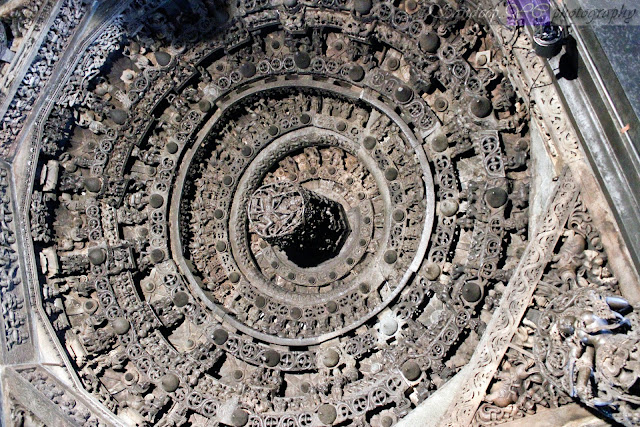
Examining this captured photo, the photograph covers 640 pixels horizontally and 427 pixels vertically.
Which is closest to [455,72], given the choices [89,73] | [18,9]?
[89,73]

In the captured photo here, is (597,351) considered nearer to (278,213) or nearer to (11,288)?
(278,213)

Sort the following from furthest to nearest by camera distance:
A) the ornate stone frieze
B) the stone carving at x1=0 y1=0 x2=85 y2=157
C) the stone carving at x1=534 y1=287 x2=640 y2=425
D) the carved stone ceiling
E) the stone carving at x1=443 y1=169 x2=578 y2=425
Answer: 1. the stone carving at x1=0 y1=0 x2=85 y2=157
2. the ornate stone frieze
3. the carved stone ceiling
4. the stone carving at x1=443 y1=169 x2=578 y2=425
5. the stone carving at x1=534 y1=287 x2=640 y2=425

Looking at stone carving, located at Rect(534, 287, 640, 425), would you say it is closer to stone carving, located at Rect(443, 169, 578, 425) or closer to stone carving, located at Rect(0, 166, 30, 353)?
stone carving, located at Rect(443, 169, 578, 425)

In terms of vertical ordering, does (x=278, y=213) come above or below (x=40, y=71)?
below

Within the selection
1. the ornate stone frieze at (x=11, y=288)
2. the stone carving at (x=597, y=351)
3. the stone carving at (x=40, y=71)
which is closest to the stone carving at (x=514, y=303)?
the stone carving at (x=597, y=351)

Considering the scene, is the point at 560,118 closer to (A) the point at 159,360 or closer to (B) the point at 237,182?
(B) the point at 237,182

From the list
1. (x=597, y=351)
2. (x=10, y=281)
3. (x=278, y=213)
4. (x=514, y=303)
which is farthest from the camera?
(x=278, y=213)

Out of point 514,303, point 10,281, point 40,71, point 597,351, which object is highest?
point 40,71

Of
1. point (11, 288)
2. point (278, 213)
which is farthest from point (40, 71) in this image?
point (278, 213)

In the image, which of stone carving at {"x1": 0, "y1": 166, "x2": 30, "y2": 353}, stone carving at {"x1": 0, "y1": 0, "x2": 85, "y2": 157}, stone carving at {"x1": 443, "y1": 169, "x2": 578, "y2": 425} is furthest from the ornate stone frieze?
stone carving at {"x1": 443, "y1": 169, "x2": 578, "y2": 425}
